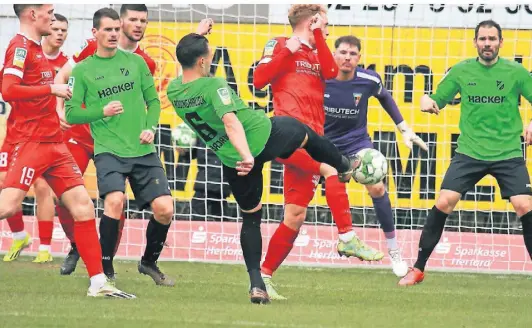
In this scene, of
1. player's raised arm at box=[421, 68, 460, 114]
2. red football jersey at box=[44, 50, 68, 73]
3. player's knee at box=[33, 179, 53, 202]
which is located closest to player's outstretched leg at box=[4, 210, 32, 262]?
player's knee at box=[33, 179, 53, 202]

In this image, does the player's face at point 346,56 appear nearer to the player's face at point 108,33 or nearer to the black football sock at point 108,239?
the player's face at point 108,33

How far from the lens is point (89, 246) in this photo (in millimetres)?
9625

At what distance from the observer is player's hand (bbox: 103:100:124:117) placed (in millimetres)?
9844

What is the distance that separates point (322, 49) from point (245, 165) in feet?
6.38

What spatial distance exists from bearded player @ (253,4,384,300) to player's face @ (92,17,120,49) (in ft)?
3.72

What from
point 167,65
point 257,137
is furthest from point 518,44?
point 257,137

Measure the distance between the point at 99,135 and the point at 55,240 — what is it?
477 centimetres

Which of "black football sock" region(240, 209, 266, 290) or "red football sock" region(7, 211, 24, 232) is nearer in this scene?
"black football sock" region(240, 209, 266, 290)

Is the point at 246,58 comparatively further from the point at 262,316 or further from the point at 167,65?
the point at 262,316

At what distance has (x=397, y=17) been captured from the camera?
46.9ft

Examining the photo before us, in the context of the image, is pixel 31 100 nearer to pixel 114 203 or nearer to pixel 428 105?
pixel 114 203

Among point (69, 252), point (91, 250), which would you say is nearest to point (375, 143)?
point (69, 252)

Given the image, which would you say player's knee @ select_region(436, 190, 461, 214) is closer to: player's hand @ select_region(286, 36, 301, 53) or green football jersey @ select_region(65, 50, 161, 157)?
player's hand @ select_region(286, 36, 301, 53)

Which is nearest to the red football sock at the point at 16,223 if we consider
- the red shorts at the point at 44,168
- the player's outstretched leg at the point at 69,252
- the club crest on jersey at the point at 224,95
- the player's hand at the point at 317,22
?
the player's outstretched leg at the point at 69,252
